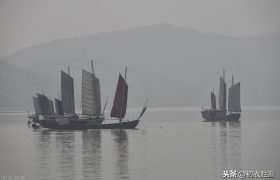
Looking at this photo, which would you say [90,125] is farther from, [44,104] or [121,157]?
[121,157]

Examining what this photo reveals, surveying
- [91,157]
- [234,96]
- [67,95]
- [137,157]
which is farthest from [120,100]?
[234,96]

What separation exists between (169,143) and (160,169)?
31.1 metres

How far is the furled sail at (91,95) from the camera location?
4606 inches

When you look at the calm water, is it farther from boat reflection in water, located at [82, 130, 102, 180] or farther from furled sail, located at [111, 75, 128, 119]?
furled sail, located at [111, 75, 128, 119]

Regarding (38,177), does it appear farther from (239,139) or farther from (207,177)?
(239,139)

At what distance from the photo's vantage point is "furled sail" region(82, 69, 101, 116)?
117 m

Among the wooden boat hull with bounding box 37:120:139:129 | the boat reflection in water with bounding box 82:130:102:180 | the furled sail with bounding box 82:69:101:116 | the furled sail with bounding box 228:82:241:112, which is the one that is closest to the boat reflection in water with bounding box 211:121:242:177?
the boat reflection in water with bounding box 82:130:102:180

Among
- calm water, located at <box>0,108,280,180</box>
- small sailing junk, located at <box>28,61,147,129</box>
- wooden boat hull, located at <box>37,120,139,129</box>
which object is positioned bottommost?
calm water, located at <box>0,108,280,180</box>

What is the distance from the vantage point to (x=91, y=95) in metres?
118

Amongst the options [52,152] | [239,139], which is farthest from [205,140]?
[52,152]

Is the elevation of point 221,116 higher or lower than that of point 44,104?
lower

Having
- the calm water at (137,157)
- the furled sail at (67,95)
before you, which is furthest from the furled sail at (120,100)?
the calm water at (137,157)

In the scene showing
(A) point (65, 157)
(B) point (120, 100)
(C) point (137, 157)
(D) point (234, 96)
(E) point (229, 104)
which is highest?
(D) point (234, 96)

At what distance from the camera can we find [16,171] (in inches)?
2441
